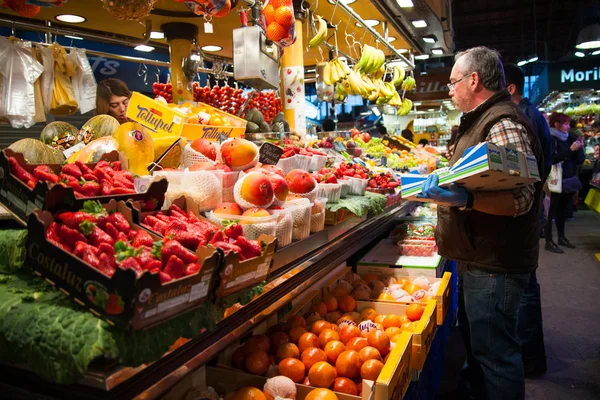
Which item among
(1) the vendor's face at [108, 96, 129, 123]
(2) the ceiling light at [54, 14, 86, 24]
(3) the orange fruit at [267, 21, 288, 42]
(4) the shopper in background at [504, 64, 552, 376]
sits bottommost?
(4) the shopper in background at [504, 64, 552, 376]

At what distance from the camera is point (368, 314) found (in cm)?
279

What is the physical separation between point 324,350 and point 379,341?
254 millimetres

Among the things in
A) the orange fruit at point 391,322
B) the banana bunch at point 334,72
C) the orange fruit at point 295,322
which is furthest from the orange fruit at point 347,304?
the banana bunch at point 334,72

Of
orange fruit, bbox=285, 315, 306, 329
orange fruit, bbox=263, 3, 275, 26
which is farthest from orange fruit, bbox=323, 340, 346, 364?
orange fruit, bbox=263, 3, 275, 26

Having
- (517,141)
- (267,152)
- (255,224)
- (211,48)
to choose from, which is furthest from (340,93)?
(255,224)

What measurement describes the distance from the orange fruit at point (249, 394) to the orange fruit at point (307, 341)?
42cm

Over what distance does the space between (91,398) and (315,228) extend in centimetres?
144

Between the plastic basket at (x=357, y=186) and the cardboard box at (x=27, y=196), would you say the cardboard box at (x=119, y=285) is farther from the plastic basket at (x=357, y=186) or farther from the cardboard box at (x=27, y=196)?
the plastic basket at (x=357, y=186)

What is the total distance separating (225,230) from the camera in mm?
1562

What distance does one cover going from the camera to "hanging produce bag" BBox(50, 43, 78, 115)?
5277 millimetres

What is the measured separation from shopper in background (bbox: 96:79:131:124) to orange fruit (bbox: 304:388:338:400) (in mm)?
3056

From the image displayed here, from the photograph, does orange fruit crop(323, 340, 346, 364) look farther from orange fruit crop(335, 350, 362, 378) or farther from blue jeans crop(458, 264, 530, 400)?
blue jeans crop(458, 264, 530, 400)

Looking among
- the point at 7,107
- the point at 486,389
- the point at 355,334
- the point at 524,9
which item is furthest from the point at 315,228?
the point at 524,9

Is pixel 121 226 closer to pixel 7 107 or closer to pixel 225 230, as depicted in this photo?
pixel 225 230
